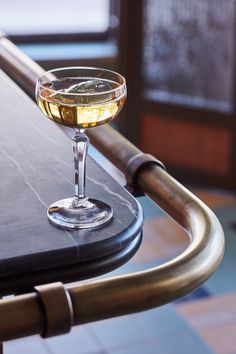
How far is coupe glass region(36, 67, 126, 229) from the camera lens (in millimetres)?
651

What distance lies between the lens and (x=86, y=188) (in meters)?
0.73

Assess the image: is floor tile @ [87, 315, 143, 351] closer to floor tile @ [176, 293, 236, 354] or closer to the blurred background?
floor tile @ [176, 293, 236, 354]

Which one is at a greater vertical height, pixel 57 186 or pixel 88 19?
pixel 57 186

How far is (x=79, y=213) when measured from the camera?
2.18 ft

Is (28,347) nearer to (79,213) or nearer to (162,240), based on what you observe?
(162,240)

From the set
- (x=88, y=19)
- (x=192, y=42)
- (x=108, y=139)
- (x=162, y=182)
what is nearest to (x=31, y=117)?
(x=108, y=139)

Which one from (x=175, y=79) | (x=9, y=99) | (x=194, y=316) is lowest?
(x=194, y=316)

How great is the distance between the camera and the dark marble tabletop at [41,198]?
589 mm

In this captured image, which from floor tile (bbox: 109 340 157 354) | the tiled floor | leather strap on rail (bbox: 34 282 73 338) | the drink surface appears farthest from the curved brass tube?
floor tile (bbox: 109 340 157 354)

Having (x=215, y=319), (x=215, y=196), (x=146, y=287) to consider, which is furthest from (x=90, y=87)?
(x=215, y=196)

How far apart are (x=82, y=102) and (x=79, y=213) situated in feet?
0.34

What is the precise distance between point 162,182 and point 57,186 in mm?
110

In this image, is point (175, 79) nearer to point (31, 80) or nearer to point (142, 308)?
point (31, 80)

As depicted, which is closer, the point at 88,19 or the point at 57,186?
the point at 57,186
